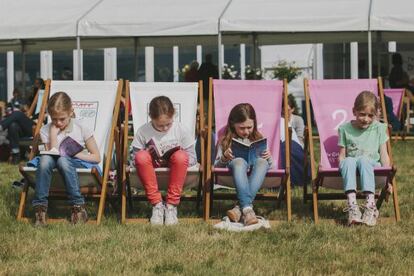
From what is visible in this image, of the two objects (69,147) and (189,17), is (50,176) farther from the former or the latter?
(189,17)

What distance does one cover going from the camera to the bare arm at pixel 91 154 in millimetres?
5164

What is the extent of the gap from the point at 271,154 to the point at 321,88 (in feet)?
2.05

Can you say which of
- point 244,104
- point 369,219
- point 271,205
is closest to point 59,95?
point 244,104

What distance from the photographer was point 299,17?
9.67 meters

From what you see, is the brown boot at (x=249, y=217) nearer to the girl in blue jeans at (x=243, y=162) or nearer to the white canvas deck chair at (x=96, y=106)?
the girl in blue jeans at (x=243, y=162)

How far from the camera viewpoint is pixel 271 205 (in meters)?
5.82

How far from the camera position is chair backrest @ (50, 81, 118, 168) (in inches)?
223

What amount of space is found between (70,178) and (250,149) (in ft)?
3.95

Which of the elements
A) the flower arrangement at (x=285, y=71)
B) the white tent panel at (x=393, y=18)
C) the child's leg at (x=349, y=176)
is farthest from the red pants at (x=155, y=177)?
the flower arrangement at (x=285, y=71)

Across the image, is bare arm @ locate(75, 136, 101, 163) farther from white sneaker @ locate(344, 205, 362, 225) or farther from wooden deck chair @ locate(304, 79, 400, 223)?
white sneaker @ locate(344, 205, 362, 225)

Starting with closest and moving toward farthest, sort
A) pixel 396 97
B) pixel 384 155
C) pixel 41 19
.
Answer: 1. pixel 384 155
2. pixel 41 19
3. pixel 396 97

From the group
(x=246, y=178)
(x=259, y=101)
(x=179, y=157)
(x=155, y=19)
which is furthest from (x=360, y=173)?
(x=155, y=19)

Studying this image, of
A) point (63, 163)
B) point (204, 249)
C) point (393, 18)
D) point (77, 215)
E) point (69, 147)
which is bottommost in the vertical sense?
point (204, 249)

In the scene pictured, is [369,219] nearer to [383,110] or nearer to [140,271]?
[383,110]
